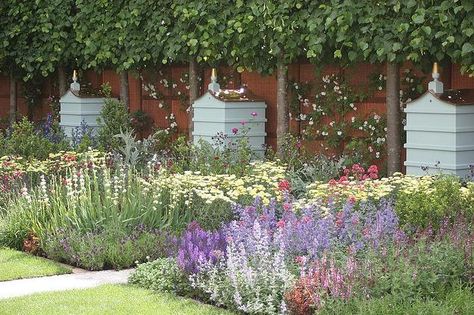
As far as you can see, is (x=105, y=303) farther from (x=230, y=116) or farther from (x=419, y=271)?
(x=230, y=116)

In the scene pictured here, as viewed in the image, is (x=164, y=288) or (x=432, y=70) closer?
(x=164, y=288)

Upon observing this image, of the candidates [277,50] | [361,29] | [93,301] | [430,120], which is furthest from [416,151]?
[93,301]

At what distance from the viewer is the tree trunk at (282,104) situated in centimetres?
1209

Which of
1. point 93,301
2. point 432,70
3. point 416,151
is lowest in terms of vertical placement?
point 93,301

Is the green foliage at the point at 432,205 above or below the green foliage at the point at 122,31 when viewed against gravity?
below

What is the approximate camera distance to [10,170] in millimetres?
10977

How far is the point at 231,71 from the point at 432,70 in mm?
3940

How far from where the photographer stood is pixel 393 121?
1088 centimetres

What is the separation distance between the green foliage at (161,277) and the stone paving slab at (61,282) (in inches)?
7.4

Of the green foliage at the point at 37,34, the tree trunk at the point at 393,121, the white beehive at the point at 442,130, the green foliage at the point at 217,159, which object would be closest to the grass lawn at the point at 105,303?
the green foliage at the point at 217,159

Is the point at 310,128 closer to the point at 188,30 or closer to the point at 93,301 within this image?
the point at 188,30

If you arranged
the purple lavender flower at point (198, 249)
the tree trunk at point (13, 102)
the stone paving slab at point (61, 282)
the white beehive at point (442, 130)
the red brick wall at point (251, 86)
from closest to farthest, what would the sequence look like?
the purple lavender flower at point (198, 249) → the stone paving slab at point (61, 282) → the white beehive at point (442, 130) → the red brick wall at point (251, 86) → the tree trunk at point (13, 102)

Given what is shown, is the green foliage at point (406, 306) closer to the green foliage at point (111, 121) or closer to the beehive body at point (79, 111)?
the green foliage at point (111, 121)

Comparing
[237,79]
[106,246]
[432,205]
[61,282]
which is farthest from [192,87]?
[61,282]
